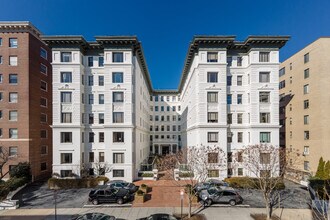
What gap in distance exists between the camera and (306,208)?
19.4 meters

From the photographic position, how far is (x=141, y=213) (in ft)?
59.2

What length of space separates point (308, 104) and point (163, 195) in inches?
1149

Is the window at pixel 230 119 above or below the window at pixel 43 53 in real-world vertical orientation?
below

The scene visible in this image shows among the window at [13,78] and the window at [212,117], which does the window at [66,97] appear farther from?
the window at [212,117]

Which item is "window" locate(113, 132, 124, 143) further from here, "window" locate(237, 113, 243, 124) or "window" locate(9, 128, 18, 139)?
"window" locate(237, 113, 243, 124)

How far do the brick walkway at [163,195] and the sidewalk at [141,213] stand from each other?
99 centimetres

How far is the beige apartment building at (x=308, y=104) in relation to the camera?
27750 mm

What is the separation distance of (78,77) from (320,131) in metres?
39.8

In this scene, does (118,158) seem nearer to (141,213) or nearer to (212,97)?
(141,213)

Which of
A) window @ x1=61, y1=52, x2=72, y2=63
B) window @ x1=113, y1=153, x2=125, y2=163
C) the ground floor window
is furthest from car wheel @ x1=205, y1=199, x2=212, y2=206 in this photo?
window @ x1=61, y1=52, x2=72, y2=63

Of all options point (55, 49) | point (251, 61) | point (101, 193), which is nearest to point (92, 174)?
point (101, 193)

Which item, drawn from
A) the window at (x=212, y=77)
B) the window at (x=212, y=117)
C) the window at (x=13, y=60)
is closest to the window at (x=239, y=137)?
the window at (x=212, y=117)

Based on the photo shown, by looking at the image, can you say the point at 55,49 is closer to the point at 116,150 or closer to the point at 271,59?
the point at 116,150

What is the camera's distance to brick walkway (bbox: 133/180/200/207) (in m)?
20.1
